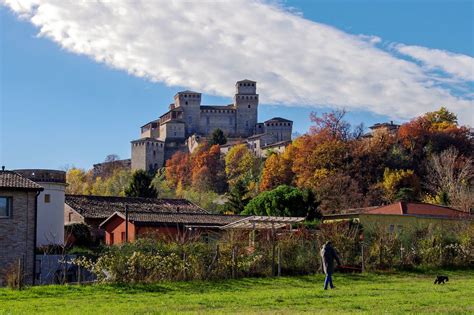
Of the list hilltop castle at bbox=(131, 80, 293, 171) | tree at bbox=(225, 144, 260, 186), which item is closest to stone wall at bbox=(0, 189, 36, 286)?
tree at bbox=(225, 144, 260, 186)

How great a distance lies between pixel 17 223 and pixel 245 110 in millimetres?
126227

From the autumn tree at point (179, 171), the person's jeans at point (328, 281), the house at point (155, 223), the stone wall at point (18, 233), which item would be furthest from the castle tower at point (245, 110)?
the person's jeans at point (328, 281)

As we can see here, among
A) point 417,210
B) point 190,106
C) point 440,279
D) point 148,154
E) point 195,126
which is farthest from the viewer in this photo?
point 190,106

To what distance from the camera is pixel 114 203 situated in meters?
54.7

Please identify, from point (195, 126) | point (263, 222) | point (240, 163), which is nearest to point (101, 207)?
point (263, 222)

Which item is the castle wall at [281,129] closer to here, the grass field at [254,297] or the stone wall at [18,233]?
the stone wall at [18,233]

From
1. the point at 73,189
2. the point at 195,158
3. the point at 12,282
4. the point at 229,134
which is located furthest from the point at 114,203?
the point at 229,134

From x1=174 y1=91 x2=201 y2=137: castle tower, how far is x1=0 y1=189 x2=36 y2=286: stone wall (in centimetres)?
12340

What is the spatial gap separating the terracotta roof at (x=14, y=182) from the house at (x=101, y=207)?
17.1 meters

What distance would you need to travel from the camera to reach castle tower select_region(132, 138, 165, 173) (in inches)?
5536

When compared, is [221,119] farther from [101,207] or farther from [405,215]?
[405,215]

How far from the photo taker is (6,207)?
29.2 metres

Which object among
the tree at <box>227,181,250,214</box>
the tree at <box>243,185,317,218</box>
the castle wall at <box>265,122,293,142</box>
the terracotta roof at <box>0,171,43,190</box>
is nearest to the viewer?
the terracotta roof at <box>0,171,43,190</box>

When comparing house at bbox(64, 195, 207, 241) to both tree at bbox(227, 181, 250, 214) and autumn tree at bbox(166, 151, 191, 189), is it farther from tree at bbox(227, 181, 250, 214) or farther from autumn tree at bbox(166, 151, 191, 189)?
autumn tree at bbox(166, 151, 191, 189)
